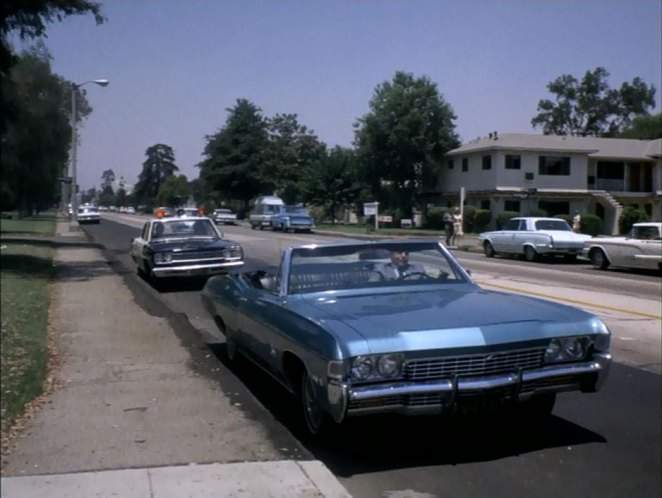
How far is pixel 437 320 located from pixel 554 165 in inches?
1709

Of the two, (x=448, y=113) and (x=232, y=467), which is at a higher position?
(x=448, y=113)

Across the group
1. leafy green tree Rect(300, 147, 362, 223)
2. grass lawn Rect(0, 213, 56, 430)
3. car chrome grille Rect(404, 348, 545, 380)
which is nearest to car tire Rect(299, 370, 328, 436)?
car chrome grille Rect(404, 348, 545, 380)

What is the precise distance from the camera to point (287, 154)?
79.6m

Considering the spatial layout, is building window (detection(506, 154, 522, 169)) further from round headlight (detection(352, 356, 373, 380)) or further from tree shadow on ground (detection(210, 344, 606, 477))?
round headlight (detection(352, 356, 373, 380))

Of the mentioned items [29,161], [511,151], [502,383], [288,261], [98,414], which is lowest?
[98,414]

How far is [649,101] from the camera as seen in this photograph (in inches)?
3228

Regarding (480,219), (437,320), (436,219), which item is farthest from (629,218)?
(437,320)

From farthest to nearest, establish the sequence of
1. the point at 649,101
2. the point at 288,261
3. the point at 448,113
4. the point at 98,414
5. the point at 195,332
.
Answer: the point at 649,101
the point at 448,113
the point at 195,332
the point at 288,261
the point at 98,414

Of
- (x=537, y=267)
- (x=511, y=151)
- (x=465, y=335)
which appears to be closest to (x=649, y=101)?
(x=511, y=151)

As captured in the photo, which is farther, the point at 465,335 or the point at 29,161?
the point at 29,161

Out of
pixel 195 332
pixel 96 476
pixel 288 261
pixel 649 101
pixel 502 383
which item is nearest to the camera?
pixel 96 476

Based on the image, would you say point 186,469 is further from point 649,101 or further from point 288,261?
point 649,101

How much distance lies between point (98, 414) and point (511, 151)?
1636 inches

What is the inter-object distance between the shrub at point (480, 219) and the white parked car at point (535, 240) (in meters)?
10.5
